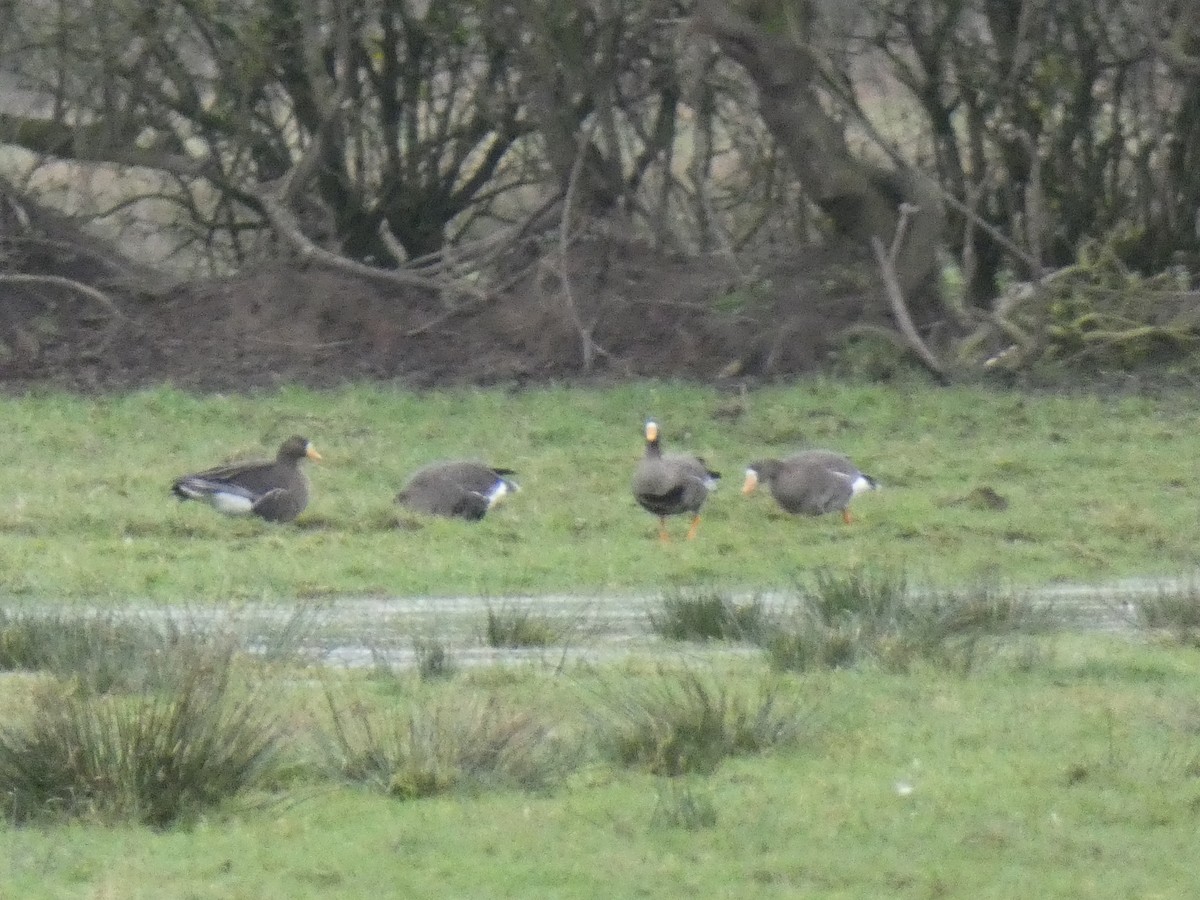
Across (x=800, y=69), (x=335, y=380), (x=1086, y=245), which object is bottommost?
(x=335, y=380)

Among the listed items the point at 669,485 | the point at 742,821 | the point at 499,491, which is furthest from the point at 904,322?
the point at 742,821

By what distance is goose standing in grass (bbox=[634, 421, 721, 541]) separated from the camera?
14602 millimetres

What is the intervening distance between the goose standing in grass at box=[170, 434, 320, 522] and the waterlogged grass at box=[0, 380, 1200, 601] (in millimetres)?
113

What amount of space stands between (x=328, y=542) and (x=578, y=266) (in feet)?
29.2

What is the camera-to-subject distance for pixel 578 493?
16375mm

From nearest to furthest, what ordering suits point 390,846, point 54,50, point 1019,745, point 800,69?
1. point 390,846
2. point 1019,745
3. point 800,69
4. point 54,50

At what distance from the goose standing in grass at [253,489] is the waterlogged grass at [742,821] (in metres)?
5.89

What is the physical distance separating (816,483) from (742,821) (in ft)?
26.2

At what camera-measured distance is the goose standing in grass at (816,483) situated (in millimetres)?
15156

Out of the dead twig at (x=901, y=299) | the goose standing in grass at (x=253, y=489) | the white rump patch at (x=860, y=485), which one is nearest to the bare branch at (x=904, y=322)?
the dead twig at (x=901, y=299)

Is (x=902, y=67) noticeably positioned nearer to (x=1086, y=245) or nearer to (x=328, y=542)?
(x=1086, y=245)

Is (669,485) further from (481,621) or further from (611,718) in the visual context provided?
(611,718)

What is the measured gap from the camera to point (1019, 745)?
8406mm

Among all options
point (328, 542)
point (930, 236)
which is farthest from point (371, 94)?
point (328, 542)
